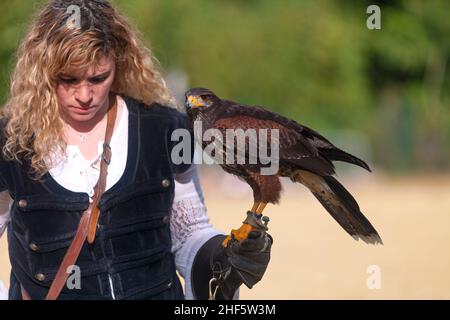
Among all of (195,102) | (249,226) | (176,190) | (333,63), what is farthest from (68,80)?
(333,63)

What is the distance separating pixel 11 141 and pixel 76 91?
30 cm

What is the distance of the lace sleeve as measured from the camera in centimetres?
324

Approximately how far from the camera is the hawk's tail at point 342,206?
307cm

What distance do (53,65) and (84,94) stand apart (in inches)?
6.0

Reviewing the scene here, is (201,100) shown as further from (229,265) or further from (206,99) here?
(229,265)

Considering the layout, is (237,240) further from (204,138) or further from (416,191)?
(416,191)

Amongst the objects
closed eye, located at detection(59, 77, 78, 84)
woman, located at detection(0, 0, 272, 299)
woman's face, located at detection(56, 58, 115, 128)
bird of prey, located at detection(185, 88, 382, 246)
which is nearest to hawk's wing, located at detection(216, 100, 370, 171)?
bird of prey, located at detection(185, 88, 382, 246)

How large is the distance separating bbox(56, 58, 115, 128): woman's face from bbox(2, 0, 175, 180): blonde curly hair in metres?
0.03

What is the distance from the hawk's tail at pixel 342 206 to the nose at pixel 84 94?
2.65 feet

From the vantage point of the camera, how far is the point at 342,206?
309 cm

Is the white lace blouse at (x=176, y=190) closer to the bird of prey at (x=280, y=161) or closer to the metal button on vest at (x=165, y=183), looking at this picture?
the metal button on vest at (x=165, y=183)

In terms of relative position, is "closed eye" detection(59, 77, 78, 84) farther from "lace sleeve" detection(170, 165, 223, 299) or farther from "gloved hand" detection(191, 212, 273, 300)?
"gloved hand" detection(191, 212, 273, 300)

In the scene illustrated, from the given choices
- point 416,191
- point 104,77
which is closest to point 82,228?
point 104,77
